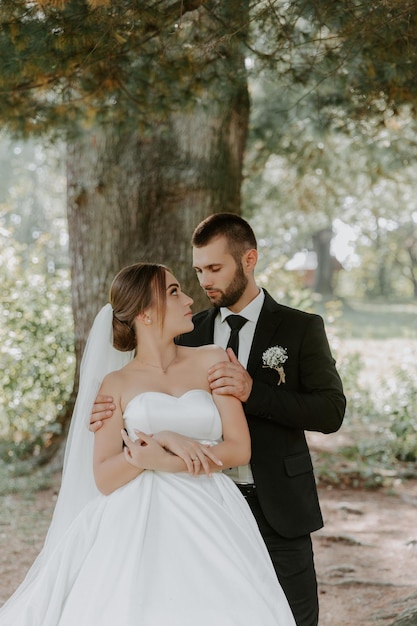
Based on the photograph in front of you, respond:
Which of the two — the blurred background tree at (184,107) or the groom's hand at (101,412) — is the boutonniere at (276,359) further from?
the blurred background tree at (184,107)

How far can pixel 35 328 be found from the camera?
8109mm

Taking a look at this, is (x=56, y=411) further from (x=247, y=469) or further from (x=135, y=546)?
(x=135, y=546)

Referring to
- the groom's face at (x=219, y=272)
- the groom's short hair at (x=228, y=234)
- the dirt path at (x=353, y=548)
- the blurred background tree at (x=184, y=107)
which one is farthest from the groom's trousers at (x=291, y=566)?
the blurred background tree at (x=184, y=107)

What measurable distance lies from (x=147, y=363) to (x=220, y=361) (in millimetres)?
293

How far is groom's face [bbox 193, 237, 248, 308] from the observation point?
329 centimetres

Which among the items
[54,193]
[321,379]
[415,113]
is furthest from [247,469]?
[54,193]

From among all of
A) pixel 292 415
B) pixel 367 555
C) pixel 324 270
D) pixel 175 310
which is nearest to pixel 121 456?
pixel 175 310

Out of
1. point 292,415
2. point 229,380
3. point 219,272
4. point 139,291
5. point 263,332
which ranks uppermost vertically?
point 219,272

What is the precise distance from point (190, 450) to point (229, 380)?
33 centimetres

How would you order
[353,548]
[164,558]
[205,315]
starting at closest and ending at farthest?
[164,558] < [205,315] < [353,548]

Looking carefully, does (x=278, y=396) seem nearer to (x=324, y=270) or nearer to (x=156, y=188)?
(x=156, y=188)

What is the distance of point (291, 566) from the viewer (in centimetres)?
319

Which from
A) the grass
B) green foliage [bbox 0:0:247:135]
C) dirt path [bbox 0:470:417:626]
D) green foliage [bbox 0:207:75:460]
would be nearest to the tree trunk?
the grass

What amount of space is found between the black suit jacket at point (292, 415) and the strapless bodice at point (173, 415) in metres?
0.26
